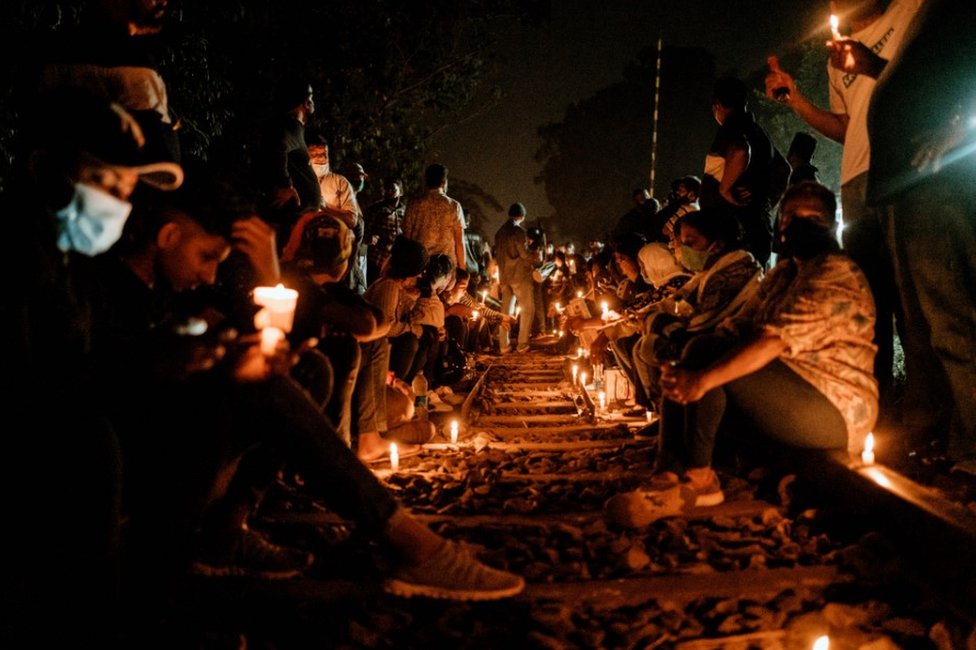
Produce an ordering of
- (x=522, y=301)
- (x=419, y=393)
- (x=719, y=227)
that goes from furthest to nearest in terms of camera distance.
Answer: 1. (x=522, y=301)
2. (x=419, y=393)
3. (x=719, y=227)

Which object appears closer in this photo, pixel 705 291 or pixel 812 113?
pixel 705 291

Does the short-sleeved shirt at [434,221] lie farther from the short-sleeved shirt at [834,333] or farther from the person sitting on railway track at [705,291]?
the short-sleeved shirt at [834,333]

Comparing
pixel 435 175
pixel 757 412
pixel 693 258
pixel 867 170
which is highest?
pixel 435 175

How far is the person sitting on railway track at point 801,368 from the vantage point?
3.06m

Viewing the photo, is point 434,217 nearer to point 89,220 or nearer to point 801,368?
point 801,368

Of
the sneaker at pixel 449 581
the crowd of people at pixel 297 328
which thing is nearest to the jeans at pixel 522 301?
the crowd of people at pixel 297 328

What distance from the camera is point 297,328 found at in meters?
3.61

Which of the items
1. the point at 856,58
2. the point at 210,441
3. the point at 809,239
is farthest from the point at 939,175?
the point at 210,441

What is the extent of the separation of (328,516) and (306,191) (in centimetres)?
318

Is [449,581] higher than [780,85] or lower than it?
lower

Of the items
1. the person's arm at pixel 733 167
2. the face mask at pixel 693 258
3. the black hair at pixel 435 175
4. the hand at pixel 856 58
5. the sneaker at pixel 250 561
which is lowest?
the sneaker at pixel 250 561

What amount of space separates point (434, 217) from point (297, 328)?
5.58 m

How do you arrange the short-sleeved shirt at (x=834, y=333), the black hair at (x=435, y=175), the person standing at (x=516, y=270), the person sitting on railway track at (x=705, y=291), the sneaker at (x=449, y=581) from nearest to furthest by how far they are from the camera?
the sneaker at (x=449, y=581) < the short-sleeved shirt at (x=834, y=333) < the person sitting on railway track at (x=705, y=291) < the black hair at (x=435, y=175) < the person standing at (x=516, y=270)

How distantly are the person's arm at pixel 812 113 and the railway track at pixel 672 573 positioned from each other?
2.54 metres
